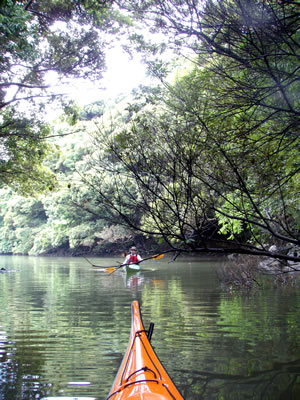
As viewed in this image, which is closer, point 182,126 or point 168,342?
point 182,126

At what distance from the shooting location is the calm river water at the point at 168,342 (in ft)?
13.7

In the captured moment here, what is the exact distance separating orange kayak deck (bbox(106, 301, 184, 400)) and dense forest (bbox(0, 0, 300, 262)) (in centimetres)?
108

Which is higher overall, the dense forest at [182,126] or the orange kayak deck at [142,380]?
the dense forest at [182,126]

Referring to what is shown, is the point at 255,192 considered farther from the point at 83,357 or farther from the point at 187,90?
the point at 83,357

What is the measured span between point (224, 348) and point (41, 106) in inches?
399

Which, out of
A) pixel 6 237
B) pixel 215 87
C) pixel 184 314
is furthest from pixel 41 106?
pixel 6 237

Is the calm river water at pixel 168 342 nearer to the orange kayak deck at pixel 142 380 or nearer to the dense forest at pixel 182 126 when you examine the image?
the orange kayak deck at pixel 142 380

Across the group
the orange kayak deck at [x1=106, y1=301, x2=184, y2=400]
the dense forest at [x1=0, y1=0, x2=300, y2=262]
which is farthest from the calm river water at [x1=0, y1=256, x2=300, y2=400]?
the dense forest at [x1=0, y1=0, x2=300, y2=262]

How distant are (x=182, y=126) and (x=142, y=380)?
9.94ft

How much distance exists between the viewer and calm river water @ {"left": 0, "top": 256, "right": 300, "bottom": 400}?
13.7ft

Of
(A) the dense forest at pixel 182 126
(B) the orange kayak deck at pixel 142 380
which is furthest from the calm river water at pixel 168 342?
(A) the dense forest at pixel 182 126

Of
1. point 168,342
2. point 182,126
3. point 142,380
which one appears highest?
point 182,126

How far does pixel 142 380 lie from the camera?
10.6 feet

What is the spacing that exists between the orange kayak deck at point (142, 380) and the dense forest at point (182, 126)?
3.56 feet
